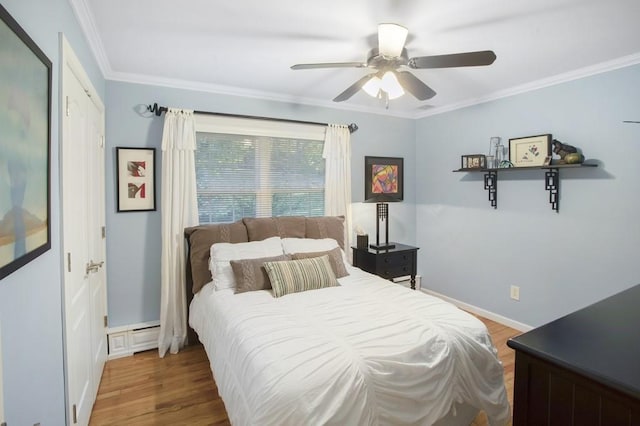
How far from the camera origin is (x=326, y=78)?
2965 mm

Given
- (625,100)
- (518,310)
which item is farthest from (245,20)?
(518,310)

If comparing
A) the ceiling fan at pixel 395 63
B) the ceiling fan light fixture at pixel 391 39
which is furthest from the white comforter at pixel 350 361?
the ceiling fan light fixture at pixel 391 39

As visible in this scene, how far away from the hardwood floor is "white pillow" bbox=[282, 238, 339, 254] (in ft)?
3.87

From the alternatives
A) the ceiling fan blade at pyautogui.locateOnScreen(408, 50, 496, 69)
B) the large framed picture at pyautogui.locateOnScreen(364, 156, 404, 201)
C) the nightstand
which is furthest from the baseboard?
the ceiling fan blade at pyautogui.locateOnScreen(408, 50, 496, 69)

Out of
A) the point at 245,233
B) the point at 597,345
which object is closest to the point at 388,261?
the point at 245,233

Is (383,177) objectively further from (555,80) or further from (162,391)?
(162,391)

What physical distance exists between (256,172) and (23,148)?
2376 millimetres

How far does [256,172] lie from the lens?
3.42 m

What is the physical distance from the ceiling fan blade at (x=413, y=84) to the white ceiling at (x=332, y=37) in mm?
269

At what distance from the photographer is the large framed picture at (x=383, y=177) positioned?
407 centimetres

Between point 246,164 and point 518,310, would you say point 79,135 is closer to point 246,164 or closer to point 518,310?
point 246,164

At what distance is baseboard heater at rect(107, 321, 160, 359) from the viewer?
2887 millimetres

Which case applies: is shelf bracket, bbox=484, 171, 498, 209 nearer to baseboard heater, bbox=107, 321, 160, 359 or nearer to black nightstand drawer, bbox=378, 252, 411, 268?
black nightstand drawer, bbox=378, 252, 411, 268

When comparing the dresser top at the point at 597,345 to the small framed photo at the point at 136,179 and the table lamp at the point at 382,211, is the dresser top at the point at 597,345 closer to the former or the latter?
the table lamp at the point at 382,211
